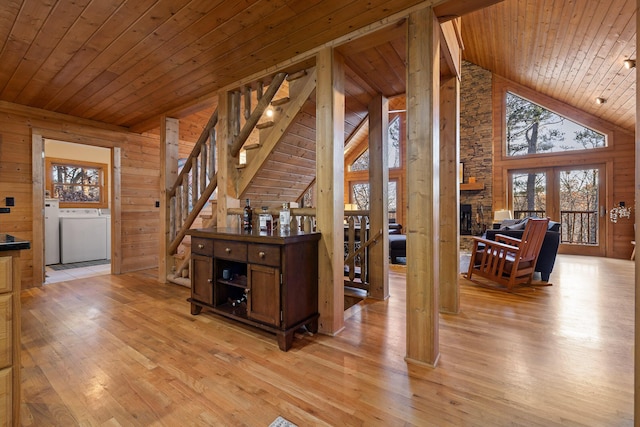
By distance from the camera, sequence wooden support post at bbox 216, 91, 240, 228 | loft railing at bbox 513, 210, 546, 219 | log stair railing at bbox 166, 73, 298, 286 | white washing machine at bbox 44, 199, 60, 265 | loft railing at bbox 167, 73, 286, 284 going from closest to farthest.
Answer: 1. loft railing at bbox 167, 73, 286, 284
2. log stair railing at bbox 166, 73, 298, 286
3. wooden support post at bbox 216, 91, 240, 228
4. white washing machine at bbox 44, 199, 60, 265
5. loft railing at bbox 513, 210, 546, 219

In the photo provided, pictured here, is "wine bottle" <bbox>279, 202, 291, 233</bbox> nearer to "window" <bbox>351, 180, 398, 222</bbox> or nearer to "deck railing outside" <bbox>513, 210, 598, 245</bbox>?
"window" <bbox>351, 180, 398, 222</bbox>

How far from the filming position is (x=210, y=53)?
2.60 metres

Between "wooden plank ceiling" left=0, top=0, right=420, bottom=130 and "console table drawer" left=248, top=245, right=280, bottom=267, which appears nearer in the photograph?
"wooden plank ceiling" left=0, top=0, right=420, bottom=130

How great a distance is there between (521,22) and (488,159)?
3.53m

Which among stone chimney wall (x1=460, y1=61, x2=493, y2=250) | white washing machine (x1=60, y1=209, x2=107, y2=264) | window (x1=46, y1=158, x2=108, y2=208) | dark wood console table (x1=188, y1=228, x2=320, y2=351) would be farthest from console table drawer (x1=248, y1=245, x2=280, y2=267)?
stone chimney wall (x1=460, y1=61, x2=493, y2=250)

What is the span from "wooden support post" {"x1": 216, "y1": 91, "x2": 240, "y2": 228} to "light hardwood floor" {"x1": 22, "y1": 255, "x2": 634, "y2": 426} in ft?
3.50

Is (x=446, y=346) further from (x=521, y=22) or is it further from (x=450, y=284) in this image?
(x=521, y=22)

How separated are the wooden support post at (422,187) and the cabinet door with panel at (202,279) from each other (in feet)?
5.63

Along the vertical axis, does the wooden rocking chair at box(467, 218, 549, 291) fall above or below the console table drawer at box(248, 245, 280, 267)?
below

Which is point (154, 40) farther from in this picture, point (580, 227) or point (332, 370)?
point (580, 227)

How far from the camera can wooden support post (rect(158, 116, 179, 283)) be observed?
410cm

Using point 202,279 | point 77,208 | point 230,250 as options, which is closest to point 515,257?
point 230,250

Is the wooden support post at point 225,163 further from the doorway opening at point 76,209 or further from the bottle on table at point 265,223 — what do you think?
the doorway opening at point 76,209

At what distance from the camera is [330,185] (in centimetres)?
239
